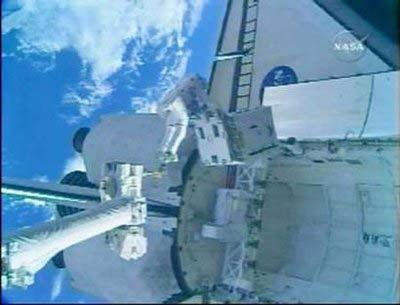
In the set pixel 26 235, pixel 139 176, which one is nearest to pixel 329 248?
pixel 139 176

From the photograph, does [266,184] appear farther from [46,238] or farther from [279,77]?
[46,238]

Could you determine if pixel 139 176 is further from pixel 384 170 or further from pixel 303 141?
pixel 384 170

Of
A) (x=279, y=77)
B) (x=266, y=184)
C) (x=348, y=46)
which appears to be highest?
(x=348, y=46)

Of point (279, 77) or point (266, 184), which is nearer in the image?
point (266, 184)

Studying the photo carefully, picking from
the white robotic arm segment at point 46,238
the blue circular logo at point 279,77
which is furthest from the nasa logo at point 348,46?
the white robotic arm segment at point 46,238

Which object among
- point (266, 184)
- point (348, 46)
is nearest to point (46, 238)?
point (266, 184)

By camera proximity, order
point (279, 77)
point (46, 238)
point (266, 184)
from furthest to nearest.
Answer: point (279, 77) < point (266, 184) < point (46, 238)
